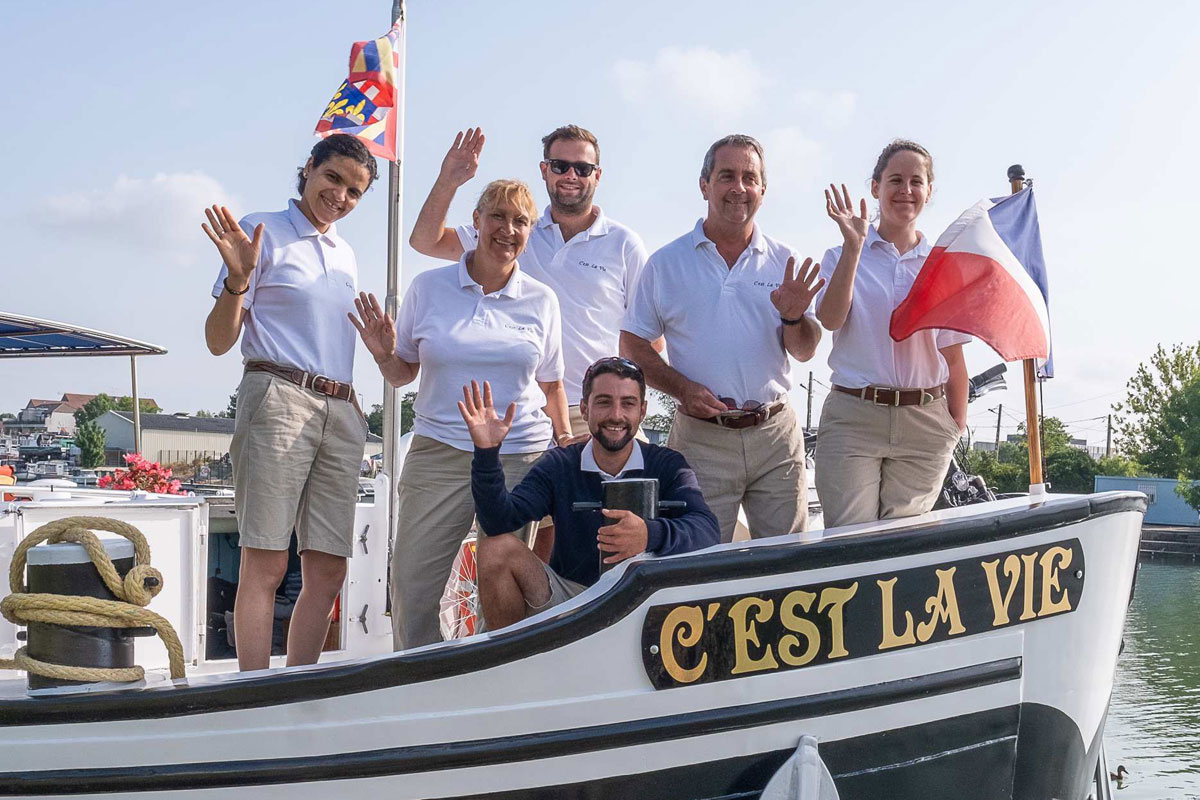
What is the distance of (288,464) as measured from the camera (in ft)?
10.6

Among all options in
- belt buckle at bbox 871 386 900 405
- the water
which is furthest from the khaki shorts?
the water

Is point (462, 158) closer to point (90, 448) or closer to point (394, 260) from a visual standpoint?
point (394, 260)

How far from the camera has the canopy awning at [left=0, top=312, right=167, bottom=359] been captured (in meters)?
7.17

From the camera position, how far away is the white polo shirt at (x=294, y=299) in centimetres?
327

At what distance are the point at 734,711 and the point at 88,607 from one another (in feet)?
4.91

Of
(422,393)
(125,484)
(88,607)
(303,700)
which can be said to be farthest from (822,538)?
(125,484)

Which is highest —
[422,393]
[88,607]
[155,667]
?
[422,393]

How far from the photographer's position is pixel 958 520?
8.77ft

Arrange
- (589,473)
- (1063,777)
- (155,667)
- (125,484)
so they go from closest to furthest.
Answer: (1063,777)
(589,473)
(155,667)
(125,484)

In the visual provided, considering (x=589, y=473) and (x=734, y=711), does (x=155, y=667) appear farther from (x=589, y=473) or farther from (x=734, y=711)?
(x=734, y=711)

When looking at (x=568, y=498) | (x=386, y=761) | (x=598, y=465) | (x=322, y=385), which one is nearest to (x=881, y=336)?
(x=598, y=465)

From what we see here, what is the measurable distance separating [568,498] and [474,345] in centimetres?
62

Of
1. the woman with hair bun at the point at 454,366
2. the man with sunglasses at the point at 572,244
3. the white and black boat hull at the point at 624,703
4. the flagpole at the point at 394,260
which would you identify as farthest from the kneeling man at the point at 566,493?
the flagpole at the point at 394,260

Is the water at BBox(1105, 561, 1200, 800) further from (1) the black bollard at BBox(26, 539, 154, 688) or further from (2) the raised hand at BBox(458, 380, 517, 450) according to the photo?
(1) the black bollard at BBox(26, 539, 154, 688)
